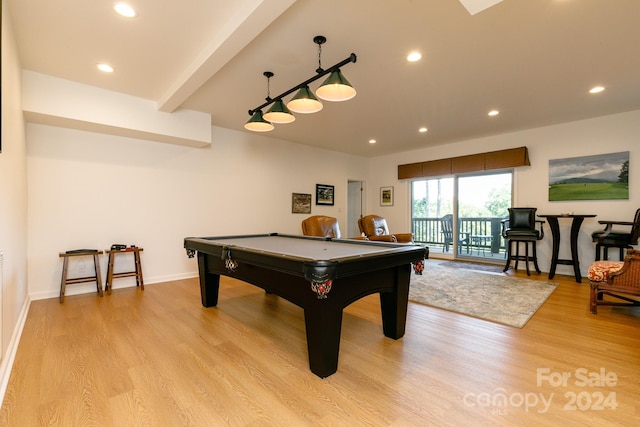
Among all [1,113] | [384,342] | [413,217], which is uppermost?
[1,113]

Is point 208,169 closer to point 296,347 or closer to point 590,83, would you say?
point 296,347

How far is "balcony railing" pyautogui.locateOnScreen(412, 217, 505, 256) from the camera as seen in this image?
624 centimetres

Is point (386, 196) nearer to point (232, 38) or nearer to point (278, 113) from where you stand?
point (278, 113)

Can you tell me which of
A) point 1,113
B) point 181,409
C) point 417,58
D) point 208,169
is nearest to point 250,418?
point 181,409

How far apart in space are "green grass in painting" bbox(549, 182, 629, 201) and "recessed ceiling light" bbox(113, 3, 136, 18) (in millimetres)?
6362

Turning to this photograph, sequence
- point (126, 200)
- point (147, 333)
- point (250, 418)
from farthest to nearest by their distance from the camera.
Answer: point (126, 200)
point (147, 333)
point (250, 418)

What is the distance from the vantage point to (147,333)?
8.36 feet

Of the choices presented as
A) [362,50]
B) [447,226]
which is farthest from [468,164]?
[362,50]

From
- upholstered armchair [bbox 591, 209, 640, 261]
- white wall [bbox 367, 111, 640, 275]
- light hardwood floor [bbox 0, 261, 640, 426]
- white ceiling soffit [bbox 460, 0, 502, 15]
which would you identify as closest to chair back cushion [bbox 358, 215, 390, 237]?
white wall [bbox 367, 111, 640, 275]

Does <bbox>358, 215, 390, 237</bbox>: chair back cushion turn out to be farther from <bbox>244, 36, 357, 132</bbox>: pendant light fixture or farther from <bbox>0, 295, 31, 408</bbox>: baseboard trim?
<bbox>0, 295, 31, 408</bbox>: baseboard trim

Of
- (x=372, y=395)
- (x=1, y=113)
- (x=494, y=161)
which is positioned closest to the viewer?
(x=372, y=395)

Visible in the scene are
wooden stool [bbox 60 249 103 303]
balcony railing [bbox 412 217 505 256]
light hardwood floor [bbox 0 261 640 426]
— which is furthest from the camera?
balcony railing [bbox 412 217 505 256]

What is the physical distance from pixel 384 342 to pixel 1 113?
124 inches

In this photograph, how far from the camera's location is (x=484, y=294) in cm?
376
